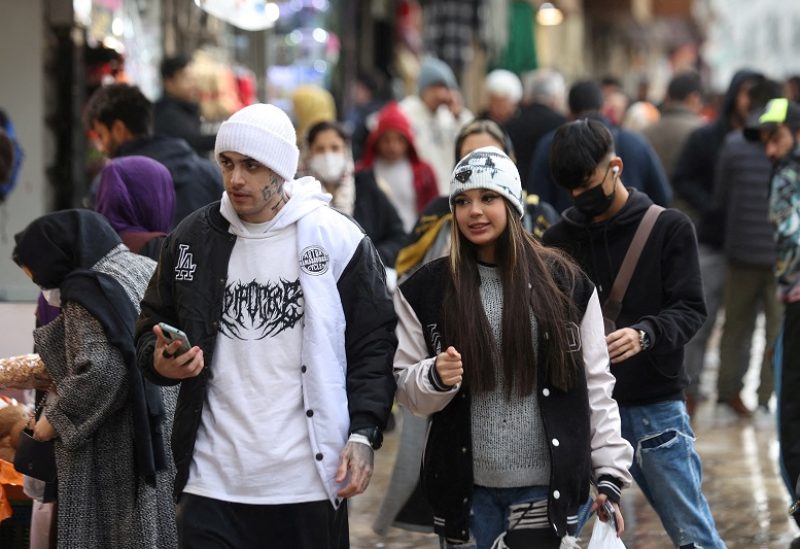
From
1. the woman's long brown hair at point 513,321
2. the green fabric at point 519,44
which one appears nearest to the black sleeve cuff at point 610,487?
the woman's long brown hair at point 513,321

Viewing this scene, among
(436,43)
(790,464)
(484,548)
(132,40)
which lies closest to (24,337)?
(484,548)

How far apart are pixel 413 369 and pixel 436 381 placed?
0.60 ft

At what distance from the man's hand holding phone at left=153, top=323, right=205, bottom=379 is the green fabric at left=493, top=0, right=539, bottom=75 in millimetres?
19191

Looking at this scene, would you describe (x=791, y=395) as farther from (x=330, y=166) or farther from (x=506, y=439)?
(x=330, y=166)

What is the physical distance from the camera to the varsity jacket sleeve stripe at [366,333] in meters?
4.79

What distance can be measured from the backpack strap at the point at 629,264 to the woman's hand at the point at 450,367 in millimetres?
1284

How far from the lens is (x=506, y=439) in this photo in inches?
189

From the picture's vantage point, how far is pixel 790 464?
6.96m

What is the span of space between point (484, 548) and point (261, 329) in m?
0.97

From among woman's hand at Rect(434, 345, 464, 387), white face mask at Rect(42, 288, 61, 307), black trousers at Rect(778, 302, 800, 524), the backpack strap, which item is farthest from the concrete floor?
woman's hand at Rect(434, 345, 464, 387)

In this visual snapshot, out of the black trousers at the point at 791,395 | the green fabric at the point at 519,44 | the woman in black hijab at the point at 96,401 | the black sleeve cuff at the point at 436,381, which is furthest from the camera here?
the green fabric at the point at 519,44

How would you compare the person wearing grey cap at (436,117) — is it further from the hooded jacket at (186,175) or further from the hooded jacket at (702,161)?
the hooded jacket at (186,175)

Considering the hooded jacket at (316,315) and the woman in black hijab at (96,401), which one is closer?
the hooded jacket at (316,315)

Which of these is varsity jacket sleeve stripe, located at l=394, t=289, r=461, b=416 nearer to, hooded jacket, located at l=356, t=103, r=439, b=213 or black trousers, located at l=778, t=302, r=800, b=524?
black trousers, located at l=778, t=302, r=800, b=524
